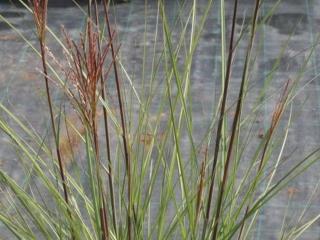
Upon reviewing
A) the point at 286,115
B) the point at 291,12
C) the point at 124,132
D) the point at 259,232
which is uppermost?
the point at 124,132

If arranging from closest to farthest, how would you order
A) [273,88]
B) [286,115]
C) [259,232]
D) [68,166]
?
[259,232]
[68,166]
[286,115]
[273,88]

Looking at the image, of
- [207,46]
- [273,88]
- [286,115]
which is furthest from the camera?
[207,46]

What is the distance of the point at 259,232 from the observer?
3.18 meters

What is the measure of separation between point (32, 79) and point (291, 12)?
5.59ft

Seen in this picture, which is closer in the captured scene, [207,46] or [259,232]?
[259,232]

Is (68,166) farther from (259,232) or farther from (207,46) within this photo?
(207,46)

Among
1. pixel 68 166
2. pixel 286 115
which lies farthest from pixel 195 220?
pixel 286 115

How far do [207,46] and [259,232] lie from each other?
1664mm

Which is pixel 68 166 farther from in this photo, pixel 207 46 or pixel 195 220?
pixel 195 220

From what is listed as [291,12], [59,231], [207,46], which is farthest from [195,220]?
[291,12]

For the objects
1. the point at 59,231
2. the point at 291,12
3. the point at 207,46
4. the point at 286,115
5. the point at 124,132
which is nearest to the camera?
the point at 124,132

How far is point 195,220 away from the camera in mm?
1596

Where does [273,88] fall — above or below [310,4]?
below

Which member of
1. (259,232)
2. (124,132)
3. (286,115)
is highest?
(124,132)
